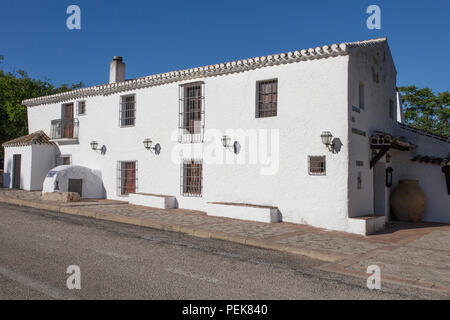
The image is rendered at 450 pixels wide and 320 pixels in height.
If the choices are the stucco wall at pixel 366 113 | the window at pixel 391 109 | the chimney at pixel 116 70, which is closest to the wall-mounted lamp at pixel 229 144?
the stucco wall at pixel 366 113

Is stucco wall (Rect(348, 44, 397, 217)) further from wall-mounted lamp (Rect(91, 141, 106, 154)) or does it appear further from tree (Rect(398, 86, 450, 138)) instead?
tree (Rect(398, 86, 450, 138))

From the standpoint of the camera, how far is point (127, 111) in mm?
15680

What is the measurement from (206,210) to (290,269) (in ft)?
21.7

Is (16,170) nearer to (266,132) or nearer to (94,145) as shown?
(94,145)

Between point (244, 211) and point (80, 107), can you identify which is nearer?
point (244, 211)

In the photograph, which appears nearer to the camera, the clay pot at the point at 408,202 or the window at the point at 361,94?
the window at the point at 361,94

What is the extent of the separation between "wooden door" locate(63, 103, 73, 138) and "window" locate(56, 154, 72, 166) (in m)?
0.97

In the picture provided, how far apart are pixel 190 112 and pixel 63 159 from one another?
8.12 metres

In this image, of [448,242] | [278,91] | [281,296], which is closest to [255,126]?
[278,91]

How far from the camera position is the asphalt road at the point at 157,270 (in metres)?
4.49

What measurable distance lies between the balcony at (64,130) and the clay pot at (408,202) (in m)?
13.7

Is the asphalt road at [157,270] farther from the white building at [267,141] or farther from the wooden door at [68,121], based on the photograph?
the wooden door at [68,121]

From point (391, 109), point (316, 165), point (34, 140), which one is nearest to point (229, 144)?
point (316, 165)

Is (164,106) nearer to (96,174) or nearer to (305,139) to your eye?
(96,174)
